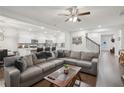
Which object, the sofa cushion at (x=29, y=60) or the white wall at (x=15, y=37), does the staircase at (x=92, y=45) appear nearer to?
the white wall at (x=15, y=37)

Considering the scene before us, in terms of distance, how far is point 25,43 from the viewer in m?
7.23

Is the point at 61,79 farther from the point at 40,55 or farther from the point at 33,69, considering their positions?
the point at 40,55

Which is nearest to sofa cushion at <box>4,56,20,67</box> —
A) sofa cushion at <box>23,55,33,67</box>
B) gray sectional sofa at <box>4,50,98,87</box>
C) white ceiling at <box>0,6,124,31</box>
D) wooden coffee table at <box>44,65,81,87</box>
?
gray sectional sofa at <box>4,50,98,87</box>

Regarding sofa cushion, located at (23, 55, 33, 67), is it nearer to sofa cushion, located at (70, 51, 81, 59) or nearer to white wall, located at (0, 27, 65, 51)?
sofa cushion, located at (70, 51, 81, 59)

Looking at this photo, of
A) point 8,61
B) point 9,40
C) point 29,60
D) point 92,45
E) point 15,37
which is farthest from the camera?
point 92,45

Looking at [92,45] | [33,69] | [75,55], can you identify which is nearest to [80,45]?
[92,45]

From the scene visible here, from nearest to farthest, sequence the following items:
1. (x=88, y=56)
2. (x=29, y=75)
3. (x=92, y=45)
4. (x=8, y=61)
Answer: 1. (x=29, y=75)
2. (x=8, y=61)
3. (x=88, y=56)
4. (x=92, y=45)

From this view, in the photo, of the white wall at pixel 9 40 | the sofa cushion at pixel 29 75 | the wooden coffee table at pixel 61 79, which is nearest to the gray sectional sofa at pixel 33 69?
the sofa cushion at pixel 29 75

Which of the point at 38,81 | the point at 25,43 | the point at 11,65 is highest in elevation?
the point at 25,43

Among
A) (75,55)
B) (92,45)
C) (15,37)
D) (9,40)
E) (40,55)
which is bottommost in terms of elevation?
(75,55)
